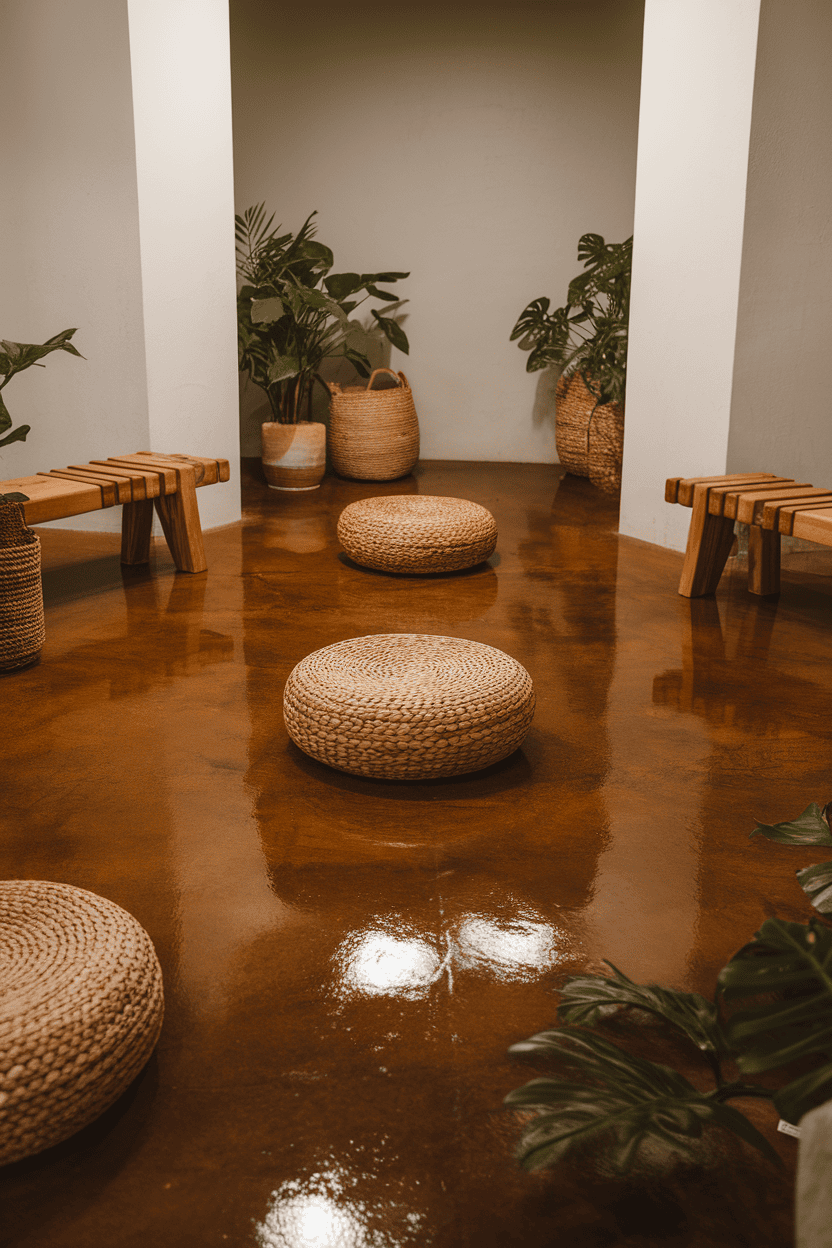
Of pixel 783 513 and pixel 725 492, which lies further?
pixel 725 492

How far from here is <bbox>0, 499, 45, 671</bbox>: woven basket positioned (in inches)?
105

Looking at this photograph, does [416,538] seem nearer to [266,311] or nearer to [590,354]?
[266,311]

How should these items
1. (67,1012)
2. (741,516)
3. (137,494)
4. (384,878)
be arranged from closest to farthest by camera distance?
(67,1012) → (384,878) → (741,516) → (137,494)

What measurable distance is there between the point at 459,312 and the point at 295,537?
7.62ft

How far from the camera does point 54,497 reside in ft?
10.1

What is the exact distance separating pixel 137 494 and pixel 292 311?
201 centimetres

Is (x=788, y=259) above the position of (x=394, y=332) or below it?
above

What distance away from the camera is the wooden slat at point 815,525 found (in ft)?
9.50

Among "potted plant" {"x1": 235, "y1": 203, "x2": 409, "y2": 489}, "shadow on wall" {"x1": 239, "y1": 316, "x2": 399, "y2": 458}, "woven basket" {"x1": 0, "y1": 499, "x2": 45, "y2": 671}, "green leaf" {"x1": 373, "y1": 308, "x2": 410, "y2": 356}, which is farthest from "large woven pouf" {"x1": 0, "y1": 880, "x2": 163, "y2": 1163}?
"shadow on wall" {"x1": 239, "y1": 316, "x2": 399, "y2": 458}

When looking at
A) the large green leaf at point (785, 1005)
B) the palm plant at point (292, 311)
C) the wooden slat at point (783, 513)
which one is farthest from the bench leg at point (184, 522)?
the large green leaf at point (785, 1005)

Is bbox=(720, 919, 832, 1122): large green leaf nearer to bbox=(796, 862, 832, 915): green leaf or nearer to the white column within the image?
bbox=(796, 862, 832, 915): green leaf

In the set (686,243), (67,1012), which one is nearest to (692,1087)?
(67,1012)

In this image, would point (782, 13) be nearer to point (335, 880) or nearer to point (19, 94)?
point (19, 94)

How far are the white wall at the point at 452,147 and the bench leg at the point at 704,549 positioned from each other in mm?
2783
